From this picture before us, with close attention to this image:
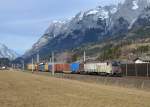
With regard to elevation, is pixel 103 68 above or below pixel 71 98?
above

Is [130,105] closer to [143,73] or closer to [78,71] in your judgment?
[143,73]

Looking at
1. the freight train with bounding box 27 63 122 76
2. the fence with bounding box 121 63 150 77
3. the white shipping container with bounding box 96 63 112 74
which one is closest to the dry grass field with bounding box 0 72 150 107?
the fence with bounding box 121 63 150 77

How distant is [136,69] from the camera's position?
287 feet

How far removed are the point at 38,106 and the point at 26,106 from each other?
828 millimetres

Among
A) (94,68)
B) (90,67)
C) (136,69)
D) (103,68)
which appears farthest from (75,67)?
(136,69)

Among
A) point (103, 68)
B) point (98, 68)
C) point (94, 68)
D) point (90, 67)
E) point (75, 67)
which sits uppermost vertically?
point (75, 67)

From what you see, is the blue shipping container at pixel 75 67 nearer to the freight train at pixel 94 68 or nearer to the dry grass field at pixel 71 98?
the freight train at pixel 94 68

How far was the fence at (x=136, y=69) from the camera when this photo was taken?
82.1 metres

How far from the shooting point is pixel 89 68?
120 metres

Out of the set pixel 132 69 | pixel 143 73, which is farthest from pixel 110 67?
pixel 143 73

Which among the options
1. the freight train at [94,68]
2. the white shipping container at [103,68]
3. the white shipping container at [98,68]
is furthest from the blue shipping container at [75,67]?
the white shipping container at [103,68]

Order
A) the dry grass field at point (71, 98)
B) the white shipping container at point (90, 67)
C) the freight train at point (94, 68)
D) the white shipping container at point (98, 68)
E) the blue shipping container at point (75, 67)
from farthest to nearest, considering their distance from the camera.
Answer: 1. the blue shipping container at point (75, 67)
2. the white shipping container at point (90, 67)
3. the white shipping container at point (98, 68)
4. the freight train at point (94, 68)
5. the dry grass field at point (71, 98)

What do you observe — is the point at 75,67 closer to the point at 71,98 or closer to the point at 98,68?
the point at 98,68

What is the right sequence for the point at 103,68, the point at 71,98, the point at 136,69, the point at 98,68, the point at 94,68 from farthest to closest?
1. the point at 94,68
2. the point at 98,68
3. the point at 103,68
4. the point at 136,69
5. the point at 71,98
